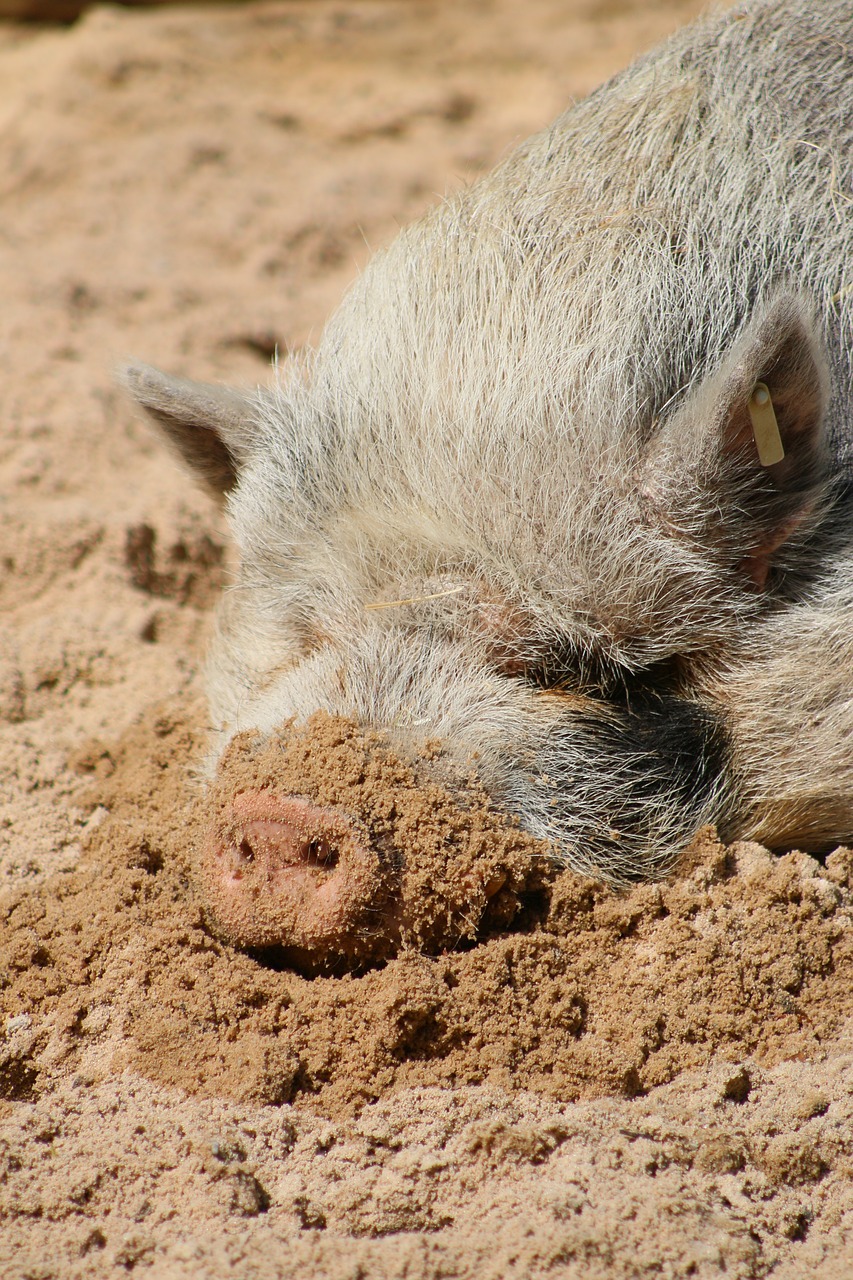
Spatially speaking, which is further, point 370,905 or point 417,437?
point 417,437

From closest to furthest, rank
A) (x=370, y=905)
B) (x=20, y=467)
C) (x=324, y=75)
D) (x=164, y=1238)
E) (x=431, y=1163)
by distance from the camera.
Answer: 1. (x=164, y=1238)
2. (x=431, y=1163)
3. (x=370, y=905)
4. (x=20, y=467)
5. (x=324, y=75)

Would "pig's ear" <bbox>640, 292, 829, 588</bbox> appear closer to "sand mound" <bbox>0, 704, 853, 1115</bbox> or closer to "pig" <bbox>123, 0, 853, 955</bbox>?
"pig" <bbox>123, 0, 853, 955</bbox>

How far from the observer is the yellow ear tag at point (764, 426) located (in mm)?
2344

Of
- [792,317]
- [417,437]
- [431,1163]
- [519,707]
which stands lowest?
[431,1163]

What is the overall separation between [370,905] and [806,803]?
107cm

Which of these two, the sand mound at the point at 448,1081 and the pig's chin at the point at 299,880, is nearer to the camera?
the sand mound at the point at 448,1081

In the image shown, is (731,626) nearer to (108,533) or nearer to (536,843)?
(536,843)

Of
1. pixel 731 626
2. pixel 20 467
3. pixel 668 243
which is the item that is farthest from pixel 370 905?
pixel 20 467

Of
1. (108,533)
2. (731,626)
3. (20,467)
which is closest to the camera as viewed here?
(731,626)

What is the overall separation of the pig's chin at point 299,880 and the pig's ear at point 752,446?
96 cm

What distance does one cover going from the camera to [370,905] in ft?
7.15

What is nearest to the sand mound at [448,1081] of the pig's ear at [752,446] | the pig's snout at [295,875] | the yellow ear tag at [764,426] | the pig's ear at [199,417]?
the pig's snout at [295,875]

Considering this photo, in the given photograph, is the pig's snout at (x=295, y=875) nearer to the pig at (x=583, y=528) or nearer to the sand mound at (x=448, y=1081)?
the pig at (x=583, y=528)

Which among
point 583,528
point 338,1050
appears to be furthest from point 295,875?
point 583,528
